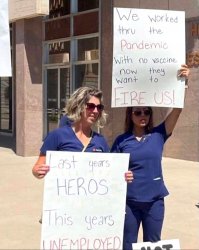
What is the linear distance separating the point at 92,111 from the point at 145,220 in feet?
2.87

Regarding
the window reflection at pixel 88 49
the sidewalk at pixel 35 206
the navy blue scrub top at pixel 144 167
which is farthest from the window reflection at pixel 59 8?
the navy blue scrub top at pixel 144 167

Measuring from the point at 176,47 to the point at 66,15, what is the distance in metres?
13.8

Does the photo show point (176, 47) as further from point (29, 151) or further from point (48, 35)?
point (48, 35)

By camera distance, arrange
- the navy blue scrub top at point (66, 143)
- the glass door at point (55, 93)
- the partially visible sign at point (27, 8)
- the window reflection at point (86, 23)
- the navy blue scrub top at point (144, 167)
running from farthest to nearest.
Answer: the glass door at point (55, 93)
the window reflection at point (86, 23)
the partially visible sign at point (27, 8)
the navy blue scrub top at point (144, 167)
the navy blue scrub top at point (66, 143)

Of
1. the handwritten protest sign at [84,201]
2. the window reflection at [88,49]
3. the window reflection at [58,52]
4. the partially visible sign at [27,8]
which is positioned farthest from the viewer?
the window reflection at [58,52]

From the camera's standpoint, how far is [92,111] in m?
3.62

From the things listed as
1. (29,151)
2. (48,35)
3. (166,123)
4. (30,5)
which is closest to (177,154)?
(29,151)

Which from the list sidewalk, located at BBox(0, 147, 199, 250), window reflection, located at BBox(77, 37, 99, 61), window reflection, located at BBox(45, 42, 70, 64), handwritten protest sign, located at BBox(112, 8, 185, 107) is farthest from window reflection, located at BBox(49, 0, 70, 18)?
handwritten protest sign, located at BBox(112, 8, 185, 107)

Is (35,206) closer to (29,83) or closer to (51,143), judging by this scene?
(51,143)

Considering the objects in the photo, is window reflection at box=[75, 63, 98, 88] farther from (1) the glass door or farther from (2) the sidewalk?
(2) the sidewalk

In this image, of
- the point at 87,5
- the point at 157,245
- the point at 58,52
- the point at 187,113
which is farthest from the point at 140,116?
the point at 58,52

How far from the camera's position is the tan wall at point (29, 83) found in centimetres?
1342

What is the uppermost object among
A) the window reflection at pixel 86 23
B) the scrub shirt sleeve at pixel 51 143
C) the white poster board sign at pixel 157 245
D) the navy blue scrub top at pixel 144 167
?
the window reflection at pixel 86 23

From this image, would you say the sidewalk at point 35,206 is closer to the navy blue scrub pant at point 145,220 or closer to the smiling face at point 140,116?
the navy blue scrub pant at point 145,220
